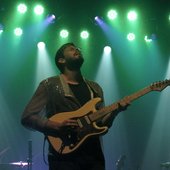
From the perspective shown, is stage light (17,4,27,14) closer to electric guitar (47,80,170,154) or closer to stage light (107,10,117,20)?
stage light (107,10,117,20)

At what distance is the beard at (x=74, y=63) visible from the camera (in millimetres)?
3613

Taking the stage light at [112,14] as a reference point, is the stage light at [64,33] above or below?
below

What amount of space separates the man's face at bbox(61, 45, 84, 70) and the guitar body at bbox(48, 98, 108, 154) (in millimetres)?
529

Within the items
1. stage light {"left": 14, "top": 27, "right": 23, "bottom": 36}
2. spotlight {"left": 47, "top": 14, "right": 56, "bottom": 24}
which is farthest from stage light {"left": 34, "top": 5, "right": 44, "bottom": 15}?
stage light {"left": 14, "top": 27, "right": 23, "bottom": 36}

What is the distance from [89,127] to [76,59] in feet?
2.33

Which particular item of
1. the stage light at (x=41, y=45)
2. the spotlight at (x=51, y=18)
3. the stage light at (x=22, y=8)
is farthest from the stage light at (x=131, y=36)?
the stage light at (x=22, y=8)

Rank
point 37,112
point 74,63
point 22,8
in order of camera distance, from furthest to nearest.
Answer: point 22,8 < point 74,63 < point 37,112

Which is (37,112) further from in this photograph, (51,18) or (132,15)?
(132,15)

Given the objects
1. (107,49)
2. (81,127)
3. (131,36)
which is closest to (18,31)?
(107,49)

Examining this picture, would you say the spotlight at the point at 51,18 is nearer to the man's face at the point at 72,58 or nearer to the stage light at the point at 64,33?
the stage light at the point at 64,33

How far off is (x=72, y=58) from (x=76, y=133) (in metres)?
0.76

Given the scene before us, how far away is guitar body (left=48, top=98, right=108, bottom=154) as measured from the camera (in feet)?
10.3

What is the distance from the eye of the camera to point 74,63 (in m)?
3.62

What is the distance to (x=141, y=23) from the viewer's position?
34.9ft
